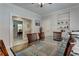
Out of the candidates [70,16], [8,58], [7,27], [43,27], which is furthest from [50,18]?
[8,58]

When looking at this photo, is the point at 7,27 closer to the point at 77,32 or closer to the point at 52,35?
the point at 52,35

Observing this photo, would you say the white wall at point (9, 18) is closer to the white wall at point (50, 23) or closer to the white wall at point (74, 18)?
the white wall at point (50, 23)

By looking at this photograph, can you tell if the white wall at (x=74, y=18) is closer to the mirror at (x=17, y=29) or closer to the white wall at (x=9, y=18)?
the white wall at (x=9, y=18)

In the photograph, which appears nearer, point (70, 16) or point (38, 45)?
point (70, 16)

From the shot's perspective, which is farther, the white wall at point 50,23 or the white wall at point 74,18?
the white wall at point 50,23

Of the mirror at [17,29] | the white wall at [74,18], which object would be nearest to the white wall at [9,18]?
the mirror at [17,29]

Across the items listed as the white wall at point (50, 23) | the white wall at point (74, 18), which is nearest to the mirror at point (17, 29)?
the white wall at point (50, 23)

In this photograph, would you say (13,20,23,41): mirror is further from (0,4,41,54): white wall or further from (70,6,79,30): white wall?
(70,6,79,30): white wall

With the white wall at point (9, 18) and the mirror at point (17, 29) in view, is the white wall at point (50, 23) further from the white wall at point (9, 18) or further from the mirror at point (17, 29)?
the mirror at point (17, 29)

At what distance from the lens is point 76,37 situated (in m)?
1.11

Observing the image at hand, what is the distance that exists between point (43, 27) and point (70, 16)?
42cm

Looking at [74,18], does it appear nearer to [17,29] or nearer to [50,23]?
[50,23]

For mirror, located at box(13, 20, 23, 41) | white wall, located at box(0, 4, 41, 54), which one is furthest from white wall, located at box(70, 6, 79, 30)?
mirror, located at box(13, 20, 23, 41)

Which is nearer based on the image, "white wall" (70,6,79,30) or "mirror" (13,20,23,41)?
"white wall" (70,6,79,30)
